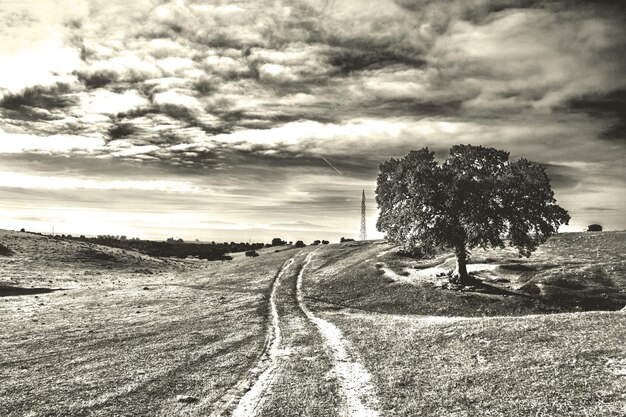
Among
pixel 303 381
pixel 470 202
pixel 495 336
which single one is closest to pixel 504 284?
pixel 470 202

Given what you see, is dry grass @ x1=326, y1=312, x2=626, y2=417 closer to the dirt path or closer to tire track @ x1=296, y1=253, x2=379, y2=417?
tire track @ x1=296, y1=253, x2=379, y2=417

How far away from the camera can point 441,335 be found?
23.4 metres

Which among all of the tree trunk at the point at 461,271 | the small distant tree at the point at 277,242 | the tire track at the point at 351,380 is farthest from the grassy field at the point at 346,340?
the small distant tree at the point at 277,242

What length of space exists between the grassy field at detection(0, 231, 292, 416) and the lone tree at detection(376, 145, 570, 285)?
18.7 metres

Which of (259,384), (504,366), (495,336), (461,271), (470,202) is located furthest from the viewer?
(461,271)

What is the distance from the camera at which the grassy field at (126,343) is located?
14.7 m

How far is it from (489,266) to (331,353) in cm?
3571

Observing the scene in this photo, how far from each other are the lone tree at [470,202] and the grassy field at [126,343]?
18.7 m

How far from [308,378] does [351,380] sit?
5.79 ft

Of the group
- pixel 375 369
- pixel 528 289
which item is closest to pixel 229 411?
pixel 375 369

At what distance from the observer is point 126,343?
24016 mm

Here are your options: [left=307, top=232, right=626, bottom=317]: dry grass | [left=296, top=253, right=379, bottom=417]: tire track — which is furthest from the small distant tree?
[left=296, top=253, right=379, bottom=417]: tire track

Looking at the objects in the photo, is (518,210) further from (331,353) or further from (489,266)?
(331,353)

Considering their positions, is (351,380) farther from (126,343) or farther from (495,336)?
(126,343)
